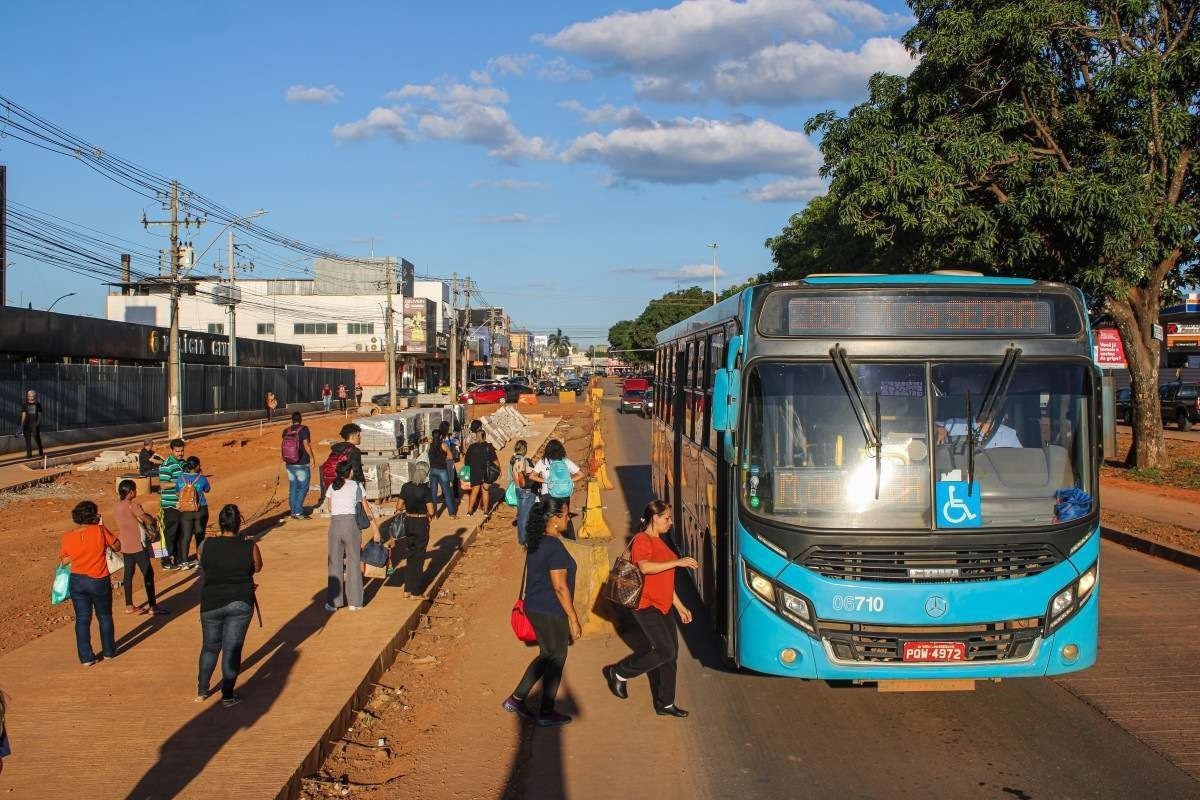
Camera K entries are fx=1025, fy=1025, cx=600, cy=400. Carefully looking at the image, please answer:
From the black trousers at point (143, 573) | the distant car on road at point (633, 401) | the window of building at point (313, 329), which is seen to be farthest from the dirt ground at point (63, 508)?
the window of building at point (313, 329)

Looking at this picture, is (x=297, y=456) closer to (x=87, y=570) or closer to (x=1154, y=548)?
(x=87, y=570)

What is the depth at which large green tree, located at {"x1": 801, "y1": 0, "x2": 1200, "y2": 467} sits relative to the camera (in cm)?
1997

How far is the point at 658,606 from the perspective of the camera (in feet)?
23.8

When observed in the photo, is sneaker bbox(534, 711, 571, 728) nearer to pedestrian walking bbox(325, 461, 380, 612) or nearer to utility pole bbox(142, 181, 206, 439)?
pedestrian walking bbox(325, 461, 380, 612)

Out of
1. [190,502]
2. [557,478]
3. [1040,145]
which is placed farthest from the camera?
[1040,145]

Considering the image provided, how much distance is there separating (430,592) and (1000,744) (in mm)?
6721

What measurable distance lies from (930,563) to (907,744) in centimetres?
135

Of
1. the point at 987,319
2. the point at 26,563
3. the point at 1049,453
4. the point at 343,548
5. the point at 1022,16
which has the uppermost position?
the point at 1022,16

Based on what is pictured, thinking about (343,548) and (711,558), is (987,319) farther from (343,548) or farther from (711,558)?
(343,548)

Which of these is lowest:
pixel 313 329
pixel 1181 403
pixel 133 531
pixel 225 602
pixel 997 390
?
pixel 225 602

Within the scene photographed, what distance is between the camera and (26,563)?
1497cm

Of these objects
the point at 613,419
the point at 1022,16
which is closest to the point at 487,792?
the point at 1022,16

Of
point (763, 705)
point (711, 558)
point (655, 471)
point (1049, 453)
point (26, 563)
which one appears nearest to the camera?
point (1049, 453)

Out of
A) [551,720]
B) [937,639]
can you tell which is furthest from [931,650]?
[551,720]
